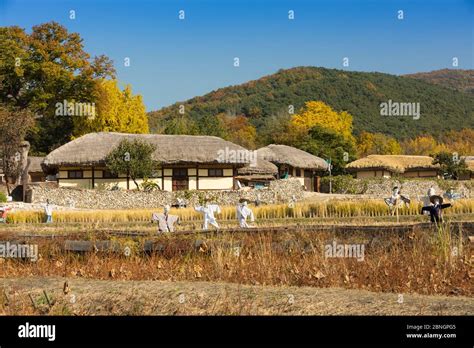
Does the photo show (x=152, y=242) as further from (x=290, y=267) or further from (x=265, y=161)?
(x=265, y=161)

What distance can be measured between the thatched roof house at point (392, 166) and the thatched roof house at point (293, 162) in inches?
232

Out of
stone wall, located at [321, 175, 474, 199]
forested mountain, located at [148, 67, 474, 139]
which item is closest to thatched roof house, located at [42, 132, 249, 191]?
stone wall, located at [321, 175, 474, 199]

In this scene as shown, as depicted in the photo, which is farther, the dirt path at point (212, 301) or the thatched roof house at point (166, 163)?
the thatched roof house at point (166, 163)

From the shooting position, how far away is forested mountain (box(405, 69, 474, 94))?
15650 cm

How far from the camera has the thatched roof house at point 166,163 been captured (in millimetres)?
37531

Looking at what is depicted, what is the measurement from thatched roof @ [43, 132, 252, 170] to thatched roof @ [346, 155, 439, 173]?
61.8 feet

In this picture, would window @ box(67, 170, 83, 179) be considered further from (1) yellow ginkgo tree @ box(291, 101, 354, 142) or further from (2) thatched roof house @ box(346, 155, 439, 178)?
(1) yellow ginkgo tree @ box(291, 101, 354, 142)

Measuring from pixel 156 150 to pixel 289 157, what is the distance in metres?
12.3

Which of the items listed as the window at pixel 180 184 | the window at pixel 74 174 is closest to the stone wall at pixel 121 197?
the window at pixel 74 174

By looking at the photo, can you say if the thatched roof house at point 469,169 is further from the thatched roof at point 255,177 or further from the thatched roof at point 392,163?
the thatched roof at point 255,177

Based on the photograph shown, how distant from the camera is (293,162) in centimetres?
4741

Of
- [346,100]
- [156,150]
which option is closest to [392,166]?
[156,150]

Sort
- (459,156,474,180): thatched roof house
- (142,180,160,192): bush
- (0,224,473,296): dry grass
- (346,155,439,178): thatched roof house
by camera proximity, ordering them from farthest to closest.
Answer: (459,156,474,180): thatched roof house → (346,155,439,178): thatched roof house → (142,180,160,192): bush → (0,224,473,296): dry grass

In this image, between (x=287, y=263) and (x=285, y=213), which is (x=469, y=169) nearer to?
(x=285, y=213)
